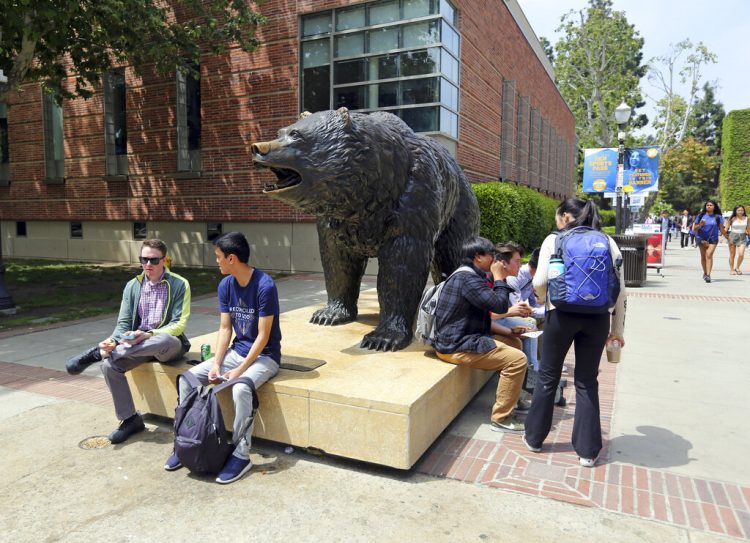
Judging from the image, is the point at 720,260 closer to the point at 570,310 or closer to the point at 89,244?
the point at 570,310

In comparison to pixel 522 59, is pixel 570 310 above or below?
below

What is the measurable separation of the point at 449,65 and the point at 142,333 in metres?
11.5

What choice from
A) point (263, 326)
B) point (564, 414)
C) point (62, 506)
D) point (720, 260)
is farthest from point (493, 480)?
point (720, 260)

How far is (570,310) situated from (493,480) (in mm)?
1086

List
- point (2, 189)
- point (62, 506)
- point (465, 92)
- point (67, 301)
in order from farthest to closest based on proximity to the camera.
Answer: point (2, 189) → point (465, 92) → point (67, 301) → point (62, 506)

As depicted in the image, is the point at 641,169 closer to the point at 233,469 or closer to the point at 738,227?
the point at 738,227

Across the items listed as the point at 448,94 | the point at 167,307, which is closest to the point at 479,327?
the point at 167,307

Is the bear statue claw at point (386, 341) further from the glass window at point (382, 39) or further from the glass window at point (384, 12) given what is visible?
the glass window at point (384, 12)

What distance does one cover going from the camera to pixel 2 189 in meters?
18.8

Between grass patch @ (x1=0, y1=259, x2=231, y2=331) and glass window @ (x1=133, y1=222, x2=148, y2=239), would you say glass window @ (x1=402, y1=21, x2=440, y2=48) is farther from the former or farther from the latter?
glass window @ (x1=133, y1=222, x2=148, y2=239)

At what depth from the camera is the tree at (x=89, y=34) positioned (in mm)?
8078

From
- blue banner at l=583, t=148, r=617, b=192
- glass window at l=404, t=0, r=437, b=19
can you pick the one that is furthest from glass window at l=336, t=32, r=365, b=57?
blue banner at l=583, t=148, r=617, b=192

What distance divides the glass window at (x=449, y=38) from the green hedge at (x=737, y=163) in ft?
103

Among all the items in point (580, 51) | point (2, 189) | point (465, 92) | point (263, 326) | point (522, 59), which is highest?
point (580, 51)
